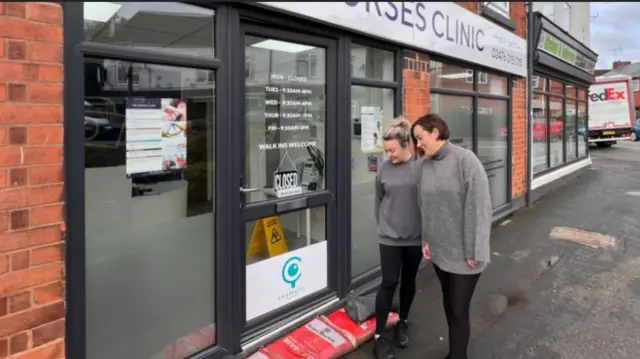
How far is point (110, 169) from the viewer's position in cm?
236

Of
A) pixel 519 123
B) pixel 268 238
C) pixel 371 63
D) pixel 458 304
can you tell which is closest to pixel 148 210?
pixel 268 238

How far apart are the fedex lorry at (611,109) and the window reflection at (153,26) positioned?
839 inches

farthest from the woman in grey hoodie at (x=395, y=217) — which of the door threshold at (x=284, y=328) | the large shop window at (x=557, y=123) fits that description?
the large shop window at (x=557, y=123)

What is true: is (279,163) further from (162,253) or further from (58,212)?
(58,212)

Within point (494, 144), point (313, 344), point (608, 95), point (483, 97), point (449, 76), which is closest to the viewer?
point (313, 344)

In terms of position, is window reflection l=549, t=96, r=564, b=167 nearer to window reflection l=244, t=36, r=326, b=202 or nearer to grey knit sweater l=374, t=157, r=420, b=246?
window reflection l=244, t=36, r=326, b=202

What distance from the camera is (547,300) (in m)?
3.99

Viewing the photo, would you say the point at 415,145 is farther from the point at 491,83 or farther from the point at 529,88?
the point at 529,88

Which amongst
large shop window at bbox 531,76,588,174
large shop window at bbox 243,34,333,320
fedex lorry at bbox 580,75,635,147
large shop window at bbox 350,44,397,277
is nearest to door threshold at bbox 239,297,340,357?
large shop window at bbox 243,34,333,320

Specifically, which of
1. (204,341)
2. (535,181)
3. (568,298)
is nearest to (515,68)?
(535,181)

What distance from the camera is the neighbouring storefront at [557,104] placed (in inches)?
332

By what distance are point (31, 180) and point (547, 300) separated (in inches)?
154

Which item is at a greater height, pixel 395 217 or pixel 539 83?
pixel 539 83

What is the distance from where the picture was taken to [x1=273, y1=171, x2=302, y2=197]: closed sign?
334cm
